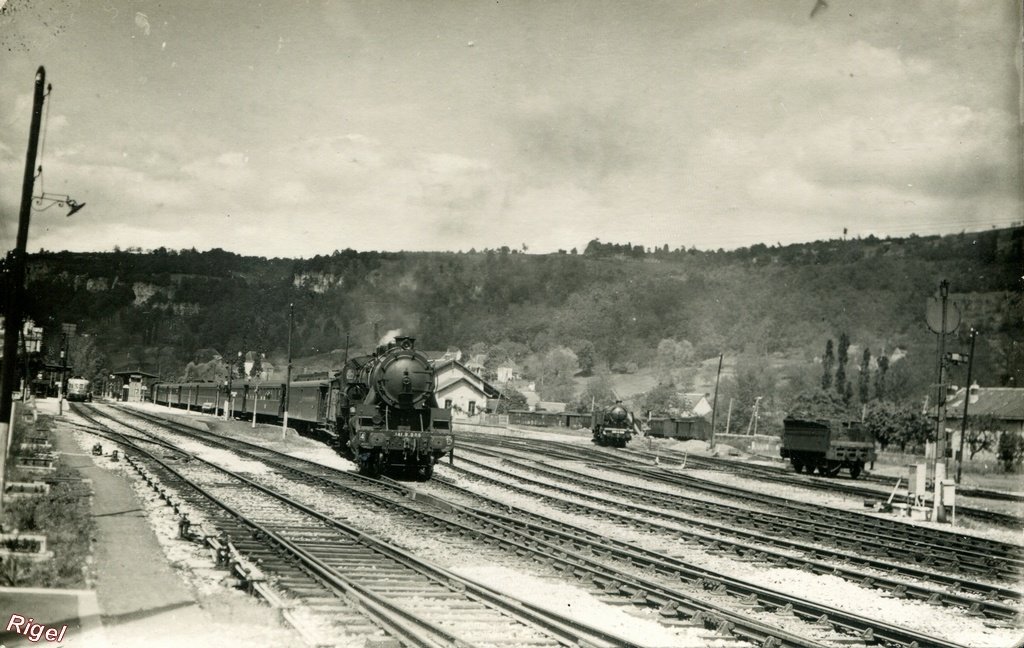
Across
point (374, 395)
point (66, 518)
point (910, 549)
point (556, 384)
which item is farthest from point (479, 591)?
point (556, 384)

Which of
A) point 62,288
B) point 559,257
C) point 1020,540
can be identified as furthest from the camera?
point 559,257

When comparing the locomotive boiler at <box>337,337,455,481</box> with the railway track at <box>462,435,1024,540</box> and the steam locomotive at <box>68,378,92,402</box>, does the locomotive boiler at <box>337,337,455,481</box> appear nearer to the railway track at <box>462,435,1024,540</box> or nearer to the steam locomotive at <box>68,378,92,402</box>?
the railway track at <box>462,435,1024,540</box>

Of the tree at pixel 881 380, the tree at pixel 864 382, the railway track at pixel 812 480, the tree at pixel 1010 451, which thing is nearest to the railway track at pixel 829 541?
the railway track at pixel 812 480

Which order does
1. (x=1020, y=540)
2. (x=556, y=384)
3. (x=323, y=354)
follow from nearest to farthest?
1. (x=1020, y=540)
2. (x=323, y=354)
3. (x=556, y=384)

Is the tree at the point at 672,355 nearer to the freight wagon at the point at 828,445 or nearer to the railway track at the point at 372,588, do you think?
the freight wagon at the point at 828,445

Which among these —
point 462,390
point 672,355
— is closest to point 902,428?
point 462,390

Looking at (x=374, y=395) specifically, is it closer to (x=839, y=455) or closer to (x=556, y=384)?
(x=839, y=455)
